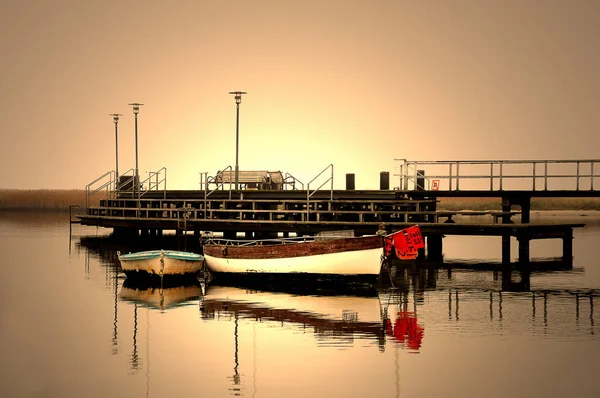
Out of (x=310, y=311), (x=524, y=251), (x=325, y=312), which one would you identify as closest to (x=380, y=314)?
(x=325, y=312)

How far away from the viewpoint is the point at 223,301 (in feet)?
114

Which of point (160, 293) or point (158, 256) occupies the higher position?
point (158, 256)

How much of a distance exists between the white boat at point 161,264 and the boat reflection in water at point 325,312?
1.41 m

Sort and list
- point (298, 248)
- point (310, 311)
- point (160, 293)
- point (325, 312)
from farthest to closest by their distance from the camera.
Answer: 1. point (298, 248)
2. point (160, 293)
3. point (310, 311)
4. point (325, 312)

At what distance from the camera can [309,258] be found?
126 feet

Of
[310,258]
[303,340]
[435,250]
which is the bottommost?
[303,340]

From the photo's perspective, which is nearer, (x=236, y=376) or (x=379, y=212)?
(x=236, y=376)

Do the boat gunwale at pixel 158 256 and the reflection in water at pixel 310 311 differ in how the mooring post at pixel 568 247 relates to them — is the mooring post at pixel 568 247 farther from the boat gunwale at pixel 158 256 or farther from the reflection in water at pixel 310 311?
the boat gunwale at pixel 158 256

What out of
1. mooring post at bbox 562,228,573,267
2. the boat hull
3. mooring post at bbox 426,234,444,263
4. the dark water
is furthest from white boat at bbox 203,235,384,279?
mooring post at bbox 562,228,573,267

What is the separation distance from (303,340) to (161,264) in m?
14.1

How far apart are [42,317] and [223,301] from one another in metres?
6.05

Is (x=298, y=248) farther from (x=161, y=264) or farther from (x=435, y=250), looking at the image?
(x=435, y=250)

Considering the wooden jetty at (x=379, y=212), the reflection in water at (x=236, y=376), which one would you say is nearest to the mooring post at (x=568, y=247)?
the wooden jetty at (x=379, y=212)

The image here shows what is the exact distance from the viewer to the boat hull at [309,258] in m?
37.4
